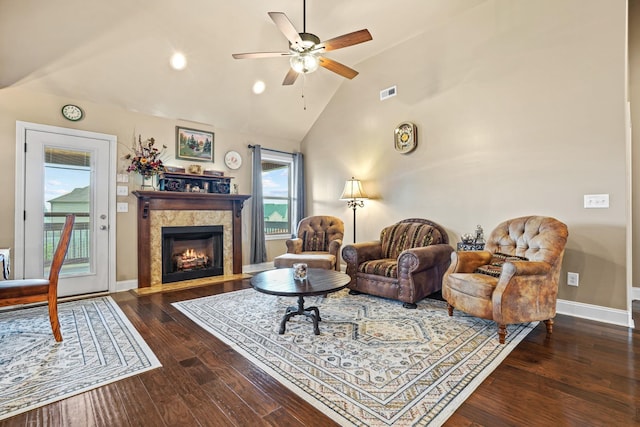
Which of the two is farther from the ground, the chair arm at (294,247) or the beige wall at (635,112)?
the beige wall at (635,112)

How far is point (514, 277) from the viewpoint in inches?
96.9

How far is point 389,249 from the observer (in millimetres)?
4117

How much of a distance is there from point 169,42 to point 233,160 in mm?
2024

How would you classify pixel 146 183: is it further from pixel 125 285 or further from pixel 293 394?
pixel 293 394

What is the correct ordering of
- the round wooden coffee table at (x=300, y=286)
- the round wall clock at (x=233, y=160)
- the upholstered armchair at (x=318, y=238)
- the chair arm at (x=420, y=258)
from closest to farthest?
the round wooden coffee table at (x=300, y=286), the chair arm at (x=420, y=258), the upholstered armchair at (x=318, y=238), the round wall clock at (x=233, y=160)

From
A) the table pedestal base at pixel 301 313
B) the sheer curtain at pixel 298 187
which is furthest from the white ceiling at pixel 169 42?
the table pedestal base at pixel 301 313

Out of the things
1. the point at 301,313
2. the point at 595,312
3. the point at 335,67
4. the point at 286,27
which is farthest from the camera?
the point at 335,67

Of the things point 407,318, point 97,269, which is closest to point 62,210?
point 97,269

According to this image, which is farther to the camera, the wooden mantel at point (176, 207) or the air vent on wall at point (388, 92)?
the air vent on wall at point (388, 92)

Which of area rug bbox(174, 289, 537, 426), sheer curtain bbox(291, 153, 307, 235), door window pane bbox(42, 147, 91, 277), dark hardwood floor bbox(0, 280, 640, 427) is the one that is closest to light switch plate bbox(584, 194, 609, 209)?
dark hardwood floor bbox(0, 280, 640, 427)

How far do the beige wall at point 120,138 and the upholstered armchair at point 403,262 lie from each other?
2550 mm

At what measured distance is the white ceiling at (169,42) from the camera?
3238 millimetres

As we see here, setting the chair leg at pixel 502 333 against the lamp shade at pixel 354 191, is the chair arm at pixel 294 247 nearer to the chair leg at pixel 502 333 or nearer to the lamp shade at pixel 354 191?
the lamp shade at pixel 354 191

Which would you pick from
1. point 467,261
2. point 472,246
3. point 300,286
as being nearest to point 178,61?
point 300,286
